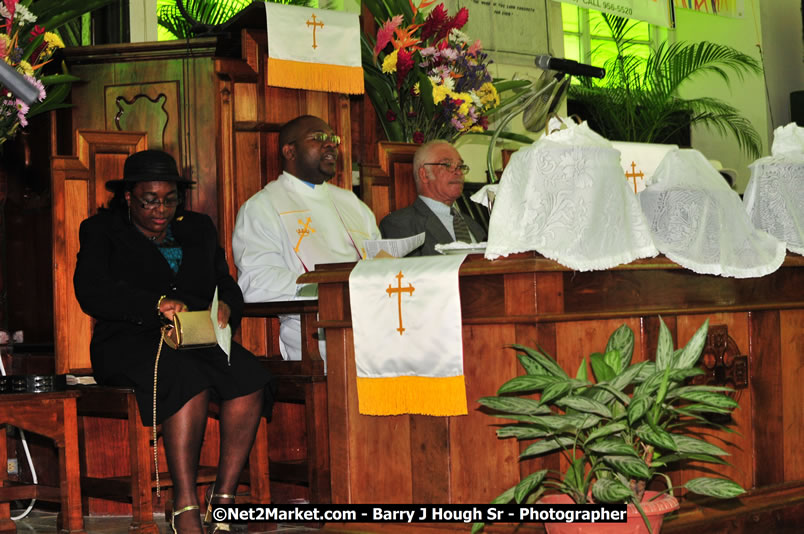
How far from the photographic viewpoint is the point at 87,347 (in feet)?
15.9

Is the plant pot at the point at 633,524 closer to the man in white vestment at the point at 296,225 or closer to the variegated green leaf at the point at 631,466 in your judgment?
the variegated green leaf at the point at 631,466

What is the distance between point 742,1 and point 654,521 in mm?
6904

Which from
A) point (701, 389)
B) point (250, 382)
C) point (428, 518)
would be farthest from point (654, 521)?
point (250, 382)

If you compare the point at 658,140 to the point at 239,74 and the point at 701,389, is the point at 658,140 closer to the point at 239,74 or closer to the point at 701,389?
the point at 239,74

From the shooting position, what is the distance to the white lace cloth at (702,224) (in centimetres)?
365

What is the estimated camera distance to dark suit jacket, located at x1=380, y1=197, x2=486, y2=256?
17.0ft

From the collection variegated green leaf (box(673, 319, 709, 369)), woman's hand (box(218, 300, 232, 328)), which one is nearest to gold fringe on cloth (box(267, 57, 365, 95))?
woman's hand (box(218, 300, 232, 328))

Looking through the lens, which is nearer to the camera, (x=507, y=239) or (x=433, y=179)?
(x=507, y=239)

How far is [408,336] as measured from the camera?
3.57m

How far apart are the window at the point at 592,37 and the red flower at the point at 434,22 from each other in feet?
13.5

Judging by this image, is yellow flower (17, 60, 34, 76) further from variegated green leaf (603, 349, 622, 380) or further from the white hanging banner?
the white hanging banner

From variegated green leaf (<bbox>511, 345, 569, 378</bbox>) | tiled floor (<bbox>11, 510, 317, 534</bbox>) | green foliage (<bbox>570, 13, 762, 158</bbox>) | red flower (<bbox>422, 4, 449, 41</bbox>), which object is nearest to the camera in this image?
variegated green leaf (<bbox>511, 345, 569, 378</bbox>)

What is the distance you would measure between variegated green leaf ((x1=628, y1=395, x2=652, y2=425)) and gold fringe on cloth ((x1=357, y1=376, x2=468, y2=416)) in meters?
0.74

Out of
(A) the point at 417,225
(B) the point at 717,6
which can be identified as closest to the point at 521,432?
(A) the point at 417,225
